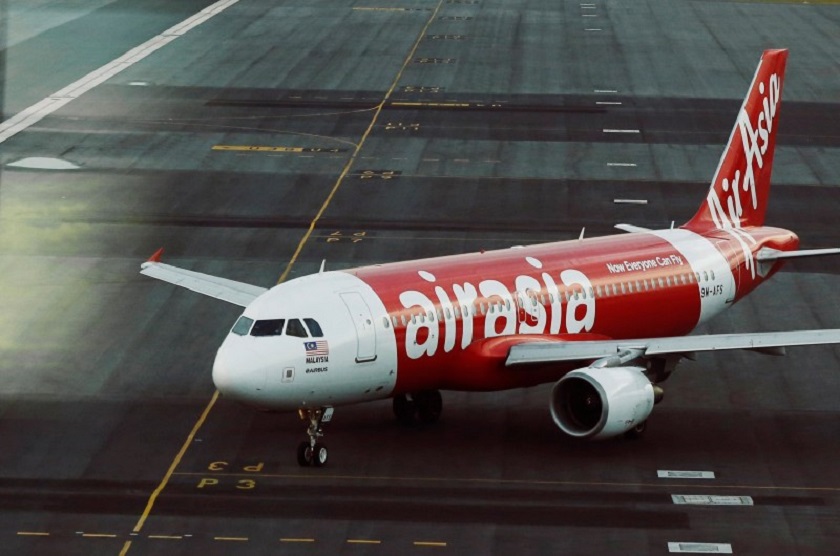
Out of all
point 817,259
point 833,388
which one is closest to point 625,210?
point 817,259

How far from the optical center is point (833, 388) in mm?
48812

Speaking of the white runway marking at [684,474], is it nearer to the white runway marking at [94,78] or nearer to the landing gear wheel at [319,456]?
the landing gear wheel at [319,456]

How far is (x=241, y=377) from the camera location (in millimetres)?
39469

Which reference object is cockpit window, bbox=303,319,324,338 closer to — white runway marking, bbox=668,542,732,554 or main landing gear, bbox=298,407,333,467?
main landing gear, bbox=298,407,333,467

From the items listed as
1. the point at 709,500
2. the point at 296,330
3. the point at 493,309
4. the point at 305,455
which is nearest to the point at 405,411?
the point at 493,309

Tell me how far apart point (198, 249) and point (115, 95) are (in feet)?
111

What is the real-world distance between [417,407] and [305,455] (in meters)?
4.78

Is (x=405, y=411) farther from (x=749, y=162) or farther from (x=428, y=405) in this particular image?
A: (x=749, y=162)

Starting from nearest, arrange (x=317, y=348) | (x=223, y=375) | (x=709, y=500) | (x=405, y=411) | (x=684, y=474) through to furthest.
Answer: (x=223, y=375)
(x=709, y=500)
(x=317, y=348)
(x=684, y=474)
(x=405, y=411)

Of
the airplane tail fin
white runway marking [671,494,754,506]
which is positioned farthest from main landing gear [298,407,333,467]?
the airplane tail fin

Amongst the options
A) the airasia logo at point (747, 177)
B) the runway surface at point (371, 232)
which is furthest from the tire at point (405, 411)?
the airasia logo at point (747, 177)

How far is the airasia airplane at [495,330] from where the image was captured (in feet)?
133

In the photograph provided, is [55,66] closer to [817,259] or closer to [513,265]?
[817,259]

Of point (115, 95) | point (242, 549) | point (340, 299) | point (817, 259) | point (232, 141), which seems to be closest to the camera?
point (242, 549)
